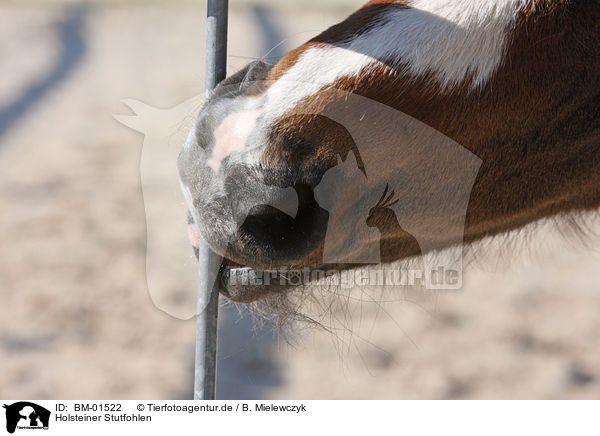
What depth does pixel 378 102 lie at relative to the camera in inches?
41.2

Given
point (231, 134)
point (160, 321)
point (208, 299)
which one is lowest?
point (208, 299)

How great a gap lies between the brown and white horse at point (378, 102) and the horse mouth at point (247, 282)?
7 centimetres

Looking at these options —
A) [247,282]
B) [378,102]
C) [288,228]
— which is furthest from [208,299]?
[378,102]

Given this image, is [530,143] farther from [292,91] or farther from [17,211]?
[17,211]

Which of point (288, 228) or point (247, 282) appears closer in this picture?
point (288, 228)

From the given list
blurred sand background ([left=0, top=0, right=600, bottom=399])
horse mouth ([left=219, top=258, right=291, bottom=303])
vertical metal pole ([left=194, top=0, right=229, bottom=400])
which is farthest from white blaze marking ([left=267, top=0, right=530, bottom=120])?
blurred sand background ([left=0, top=0, right=600, bottom=399])

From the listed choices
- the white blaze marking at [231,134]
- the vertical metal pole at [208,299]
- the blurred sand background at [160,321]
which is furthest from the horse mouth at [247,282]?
the blurred sand background at [160,321]

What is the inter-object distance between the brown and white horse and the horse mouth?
67 mm

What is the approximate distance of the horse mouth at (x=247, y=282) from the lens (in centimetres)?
117

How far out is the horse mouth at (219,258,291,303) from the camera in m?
1.17

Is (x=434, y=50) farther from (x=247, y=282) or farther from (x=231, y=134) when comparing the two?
(x=247, y=282)

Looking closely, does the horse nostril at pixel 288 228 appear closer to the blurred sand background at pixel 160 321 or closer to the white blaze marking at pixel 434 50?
the white blaze marking at pixel 434 50

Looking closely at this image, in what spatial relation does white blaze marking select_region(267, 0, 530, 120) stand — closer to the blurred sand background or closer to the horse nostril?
the horse nostril

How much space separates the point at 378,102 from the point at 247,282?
370 millimetres
